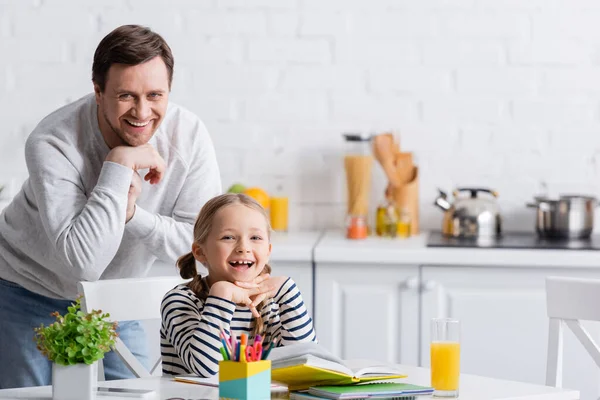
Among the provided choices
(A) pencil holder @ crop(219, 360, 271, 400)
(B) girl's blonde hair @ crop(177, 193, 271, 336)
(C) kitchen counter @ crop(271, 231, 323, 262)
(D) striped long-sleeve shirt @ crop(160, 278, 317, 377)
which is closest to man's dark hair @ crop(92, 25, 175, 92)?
(B) girl's blonde hair @ crop(177, 193, 271, 336)

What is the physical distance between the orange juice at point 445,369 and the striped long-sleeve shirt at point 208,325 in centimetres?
41

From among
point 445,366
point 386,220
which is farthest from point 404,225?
point 445,366

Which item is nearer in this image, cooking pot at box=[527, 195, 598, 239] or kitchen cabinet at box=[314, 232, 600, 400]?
kitchen cabinet at box=[314, 232, 600, 400]

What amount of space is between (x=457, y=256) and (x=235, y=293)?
138cm

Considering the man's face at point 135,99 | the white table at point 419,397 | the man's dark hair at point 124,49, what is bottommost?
the white table at point 419,397

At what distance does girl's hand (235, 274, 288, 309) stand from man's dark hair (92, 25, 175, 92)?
55 cm

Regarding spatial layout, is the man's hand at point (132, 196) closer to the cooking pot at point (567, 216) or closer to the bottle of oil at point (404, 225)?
the bottle of oil at point (404, 225)

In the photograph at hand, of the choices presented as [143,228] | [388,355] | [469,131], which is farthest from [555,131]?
[143,228]

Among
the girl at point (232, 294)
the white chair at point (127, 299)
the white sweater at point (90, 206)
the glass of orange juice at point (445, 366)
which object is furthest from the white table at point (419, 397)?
the white sweater at point (90, 206)

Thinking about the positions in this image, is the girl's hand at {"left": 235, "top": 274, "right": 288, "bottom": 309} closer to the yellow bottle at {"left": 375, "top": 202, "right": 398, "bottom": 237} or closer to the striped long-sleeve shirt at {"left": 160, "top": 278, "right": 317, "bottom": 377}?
the striped long-sleeve shirt at {"left": 160, "top": 278, "right": 317, "bottom": 377}

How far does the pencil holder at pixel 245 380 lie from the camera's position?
4.75ft

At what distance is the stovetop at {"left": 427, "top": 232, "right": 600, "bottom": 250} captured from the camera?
3119mm

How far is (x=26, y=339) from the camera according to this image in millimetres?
2375

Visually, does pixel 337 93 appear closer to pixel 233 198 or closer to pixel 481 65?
pixel 481 65
